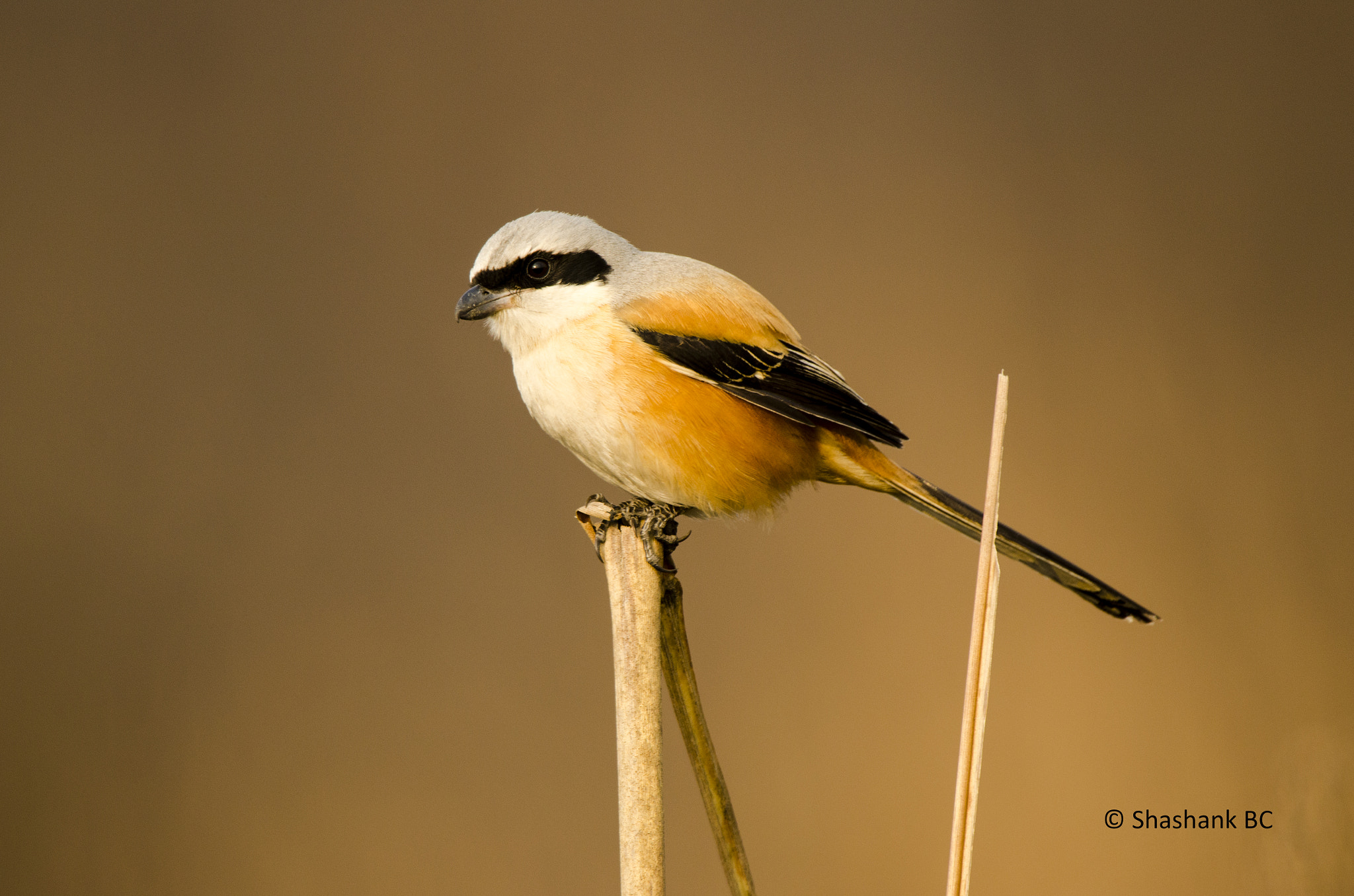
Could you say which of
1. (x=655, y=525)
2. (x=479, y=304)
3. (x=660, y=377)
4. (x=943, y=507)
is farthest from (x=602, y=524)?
(x=943, y=507)

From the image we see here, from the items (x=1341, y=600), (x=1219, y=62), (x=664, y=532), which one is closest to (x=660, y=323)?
(x=664, y=532)

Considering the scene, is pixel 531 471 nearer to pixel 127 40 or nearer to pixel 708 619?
pixel 708 619

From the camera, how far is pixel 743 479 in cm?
130

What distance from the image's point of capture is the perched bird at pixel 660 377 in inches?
48.5

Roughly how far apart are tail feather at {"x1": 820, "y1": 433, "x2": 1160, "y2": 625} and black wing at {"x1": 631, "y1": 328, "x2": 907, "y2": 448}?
10 cm

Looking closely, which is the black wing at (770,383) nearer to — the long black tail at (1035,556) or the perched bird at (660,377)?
the perched bird at (660,377)

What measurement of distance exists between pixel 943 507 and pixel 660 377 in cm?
44

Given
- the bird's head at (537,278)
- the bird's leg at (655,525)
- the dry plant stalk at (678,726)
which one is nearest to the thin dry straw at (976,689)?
the dry plant stalk at (678,726)

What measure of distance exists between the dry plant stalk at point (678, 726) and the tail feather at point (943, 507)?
38 cm

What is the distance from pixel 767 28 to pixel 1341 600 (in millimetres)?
1700

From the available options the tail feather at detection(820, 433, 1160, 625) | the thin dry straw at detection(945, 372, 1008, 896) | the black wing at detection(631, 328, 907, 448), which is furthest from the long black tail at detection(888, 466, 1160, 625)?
the thin dry straw at detection(945, 372, 1008, 896)

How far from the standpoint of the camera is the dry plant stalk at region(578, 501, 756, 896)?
3.25 feet

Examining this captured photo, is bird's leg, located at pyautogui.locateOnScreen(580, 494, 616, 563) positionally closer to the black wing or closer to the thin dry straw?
the black wing

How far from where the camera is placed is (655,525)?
118cm
